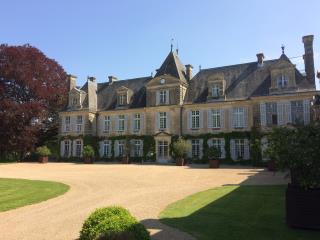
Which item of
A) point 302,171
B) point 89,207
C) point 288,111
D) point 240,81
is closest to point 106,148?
point 240,81

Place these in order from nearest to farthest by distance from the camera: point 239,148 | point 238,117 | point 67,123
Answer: point 239,148
point 238,117
point 67,123

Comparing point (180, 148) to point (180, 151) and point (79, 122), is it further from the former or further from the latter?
point (79, 122)

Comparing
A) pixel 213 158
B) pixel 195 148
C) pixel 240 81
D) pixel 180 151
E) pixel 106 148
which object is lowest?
pixel 213 158

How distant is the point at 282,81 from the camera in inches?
965

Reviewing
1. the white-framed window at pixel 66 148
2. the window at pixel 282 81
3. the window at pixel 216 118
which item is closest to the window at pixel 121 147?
the white-framed window at pixel 66 148

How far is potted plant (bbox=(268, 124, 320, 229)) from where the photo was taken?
602cm

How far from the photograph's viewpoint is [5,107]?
29.2 m

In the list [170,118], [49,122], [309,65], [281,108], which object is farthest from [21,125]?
[309,65]

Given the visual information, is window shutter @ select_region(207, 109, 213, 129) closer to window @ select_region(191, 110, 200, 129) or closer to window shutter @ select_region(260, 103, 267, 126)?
window @ select_region(191, 110, 200, 129)

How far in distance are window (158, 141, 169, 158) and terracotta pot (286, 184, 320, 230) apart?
2219cm

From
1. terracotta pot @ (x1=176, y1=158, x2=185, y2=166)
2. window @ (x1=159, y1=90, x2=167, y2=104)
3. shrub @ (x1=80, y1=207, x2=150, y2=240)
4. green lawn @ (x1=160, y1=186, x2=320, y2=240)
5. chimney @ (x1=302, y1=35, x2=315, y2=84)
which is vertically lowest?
green lawn @ (x1=160, y1=186, x2=320, y2=240)

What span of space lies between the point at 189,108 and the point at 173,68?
419 cm

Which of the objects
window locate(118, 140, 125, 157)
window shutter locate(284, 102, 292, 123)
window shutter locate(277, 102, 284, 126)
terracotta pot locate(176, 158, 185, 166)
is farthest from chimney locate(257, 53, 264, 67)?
window locate(118, 140, 125, 157)

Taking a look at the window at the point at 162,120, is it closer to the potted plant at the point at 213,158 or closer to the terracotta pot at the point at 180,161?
the terracotta pot at the point at 180,161
